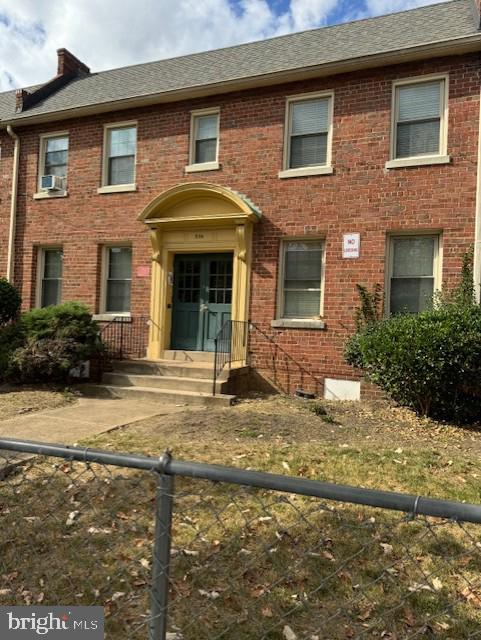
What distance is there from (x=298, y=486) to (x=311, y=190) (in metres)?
9.27

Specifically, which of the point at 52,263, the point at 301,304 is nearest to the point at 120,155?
the point at 52,263

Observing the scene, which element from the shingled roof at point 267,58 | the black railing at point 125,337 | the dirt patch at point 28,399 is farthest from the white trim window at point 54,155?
the dirt patch at point 28,399

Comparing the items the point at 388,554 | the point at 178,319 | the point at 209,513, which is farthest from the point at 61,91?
the point at 388,554

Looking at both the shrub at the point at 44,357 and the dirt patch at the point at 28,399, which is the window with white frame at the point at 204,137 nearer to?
the shrub at the point at 44,357

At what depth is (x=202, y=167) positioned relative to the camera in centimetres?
1118

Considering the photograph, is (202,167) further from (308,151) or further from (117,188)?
(308,151)

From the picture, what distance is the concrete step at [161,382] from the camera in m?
9.33

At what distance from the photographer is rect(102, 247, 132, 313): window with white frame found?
12062 millimetres

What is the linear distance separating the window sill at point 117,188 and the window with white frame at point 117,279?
1328 millimetres

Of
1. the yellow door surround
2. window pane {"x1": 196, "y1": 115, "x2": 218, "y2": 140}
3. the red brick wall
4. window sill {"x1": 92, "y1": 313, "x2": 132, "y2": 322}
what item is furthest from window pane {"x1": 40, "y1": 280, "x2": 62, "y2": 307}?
window pane {"x1": 196, "y1": 115, "x2": 218, "y2": 140}

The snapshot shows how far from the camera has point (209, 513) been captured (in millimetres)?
4035

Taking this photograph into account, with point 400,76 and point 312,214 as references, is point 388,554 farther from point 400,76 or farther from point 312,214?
point 400,76

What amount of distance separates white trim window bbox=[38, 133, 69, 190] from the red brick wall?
50cm
